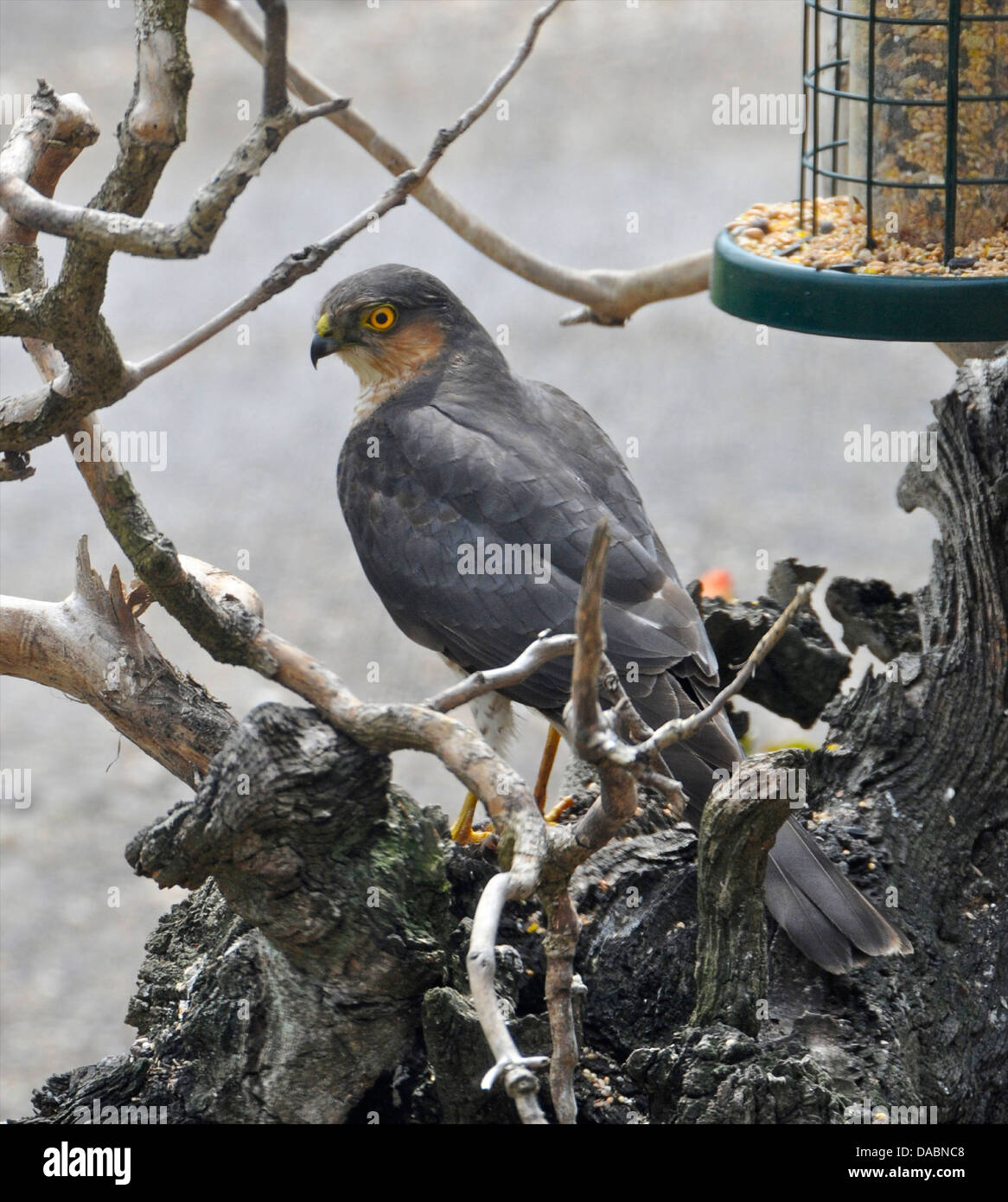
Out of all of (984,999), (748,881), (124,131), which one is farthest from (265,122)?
(984,999)

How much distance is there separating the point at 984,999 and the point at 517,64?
185cm

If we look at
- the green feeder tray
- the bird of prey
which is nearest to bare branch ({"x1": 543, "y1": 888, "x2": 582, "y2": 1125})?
the bird of prey

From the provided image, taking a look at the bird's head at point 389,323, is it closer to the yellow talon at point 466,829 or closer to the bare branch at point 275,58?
the yellow talon at point 466,829

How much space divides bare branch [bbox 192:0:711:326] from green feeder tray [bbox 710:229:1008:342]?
0.98 metres

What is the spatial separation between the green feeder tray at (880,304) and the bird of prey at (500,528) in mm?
593

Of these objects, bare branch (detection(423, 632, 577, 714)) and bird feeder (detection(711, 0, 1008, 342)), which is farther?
bird feeder (detection(711, 0, 1008, 342))

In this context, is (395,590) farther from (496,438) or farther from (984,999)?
(984,999)

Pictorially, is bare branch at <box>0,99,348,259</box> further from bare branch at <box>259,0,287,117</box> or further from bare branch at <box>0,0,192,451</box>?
bare branch at <box>0,0,192,451</box>

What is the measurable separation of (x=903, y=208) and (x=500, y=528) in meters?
1.23

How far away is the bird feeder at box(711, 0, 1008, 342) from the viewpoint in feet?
9.20

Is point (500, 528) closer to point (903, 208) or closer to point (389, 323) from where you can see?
point (389, 323)

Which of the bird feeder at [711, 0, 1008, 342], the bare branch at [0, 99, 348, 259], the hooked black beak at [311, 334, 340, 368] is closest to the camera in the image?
the bare branch at [0, 99, 348, 259]

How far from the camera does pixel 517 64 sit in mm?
2057

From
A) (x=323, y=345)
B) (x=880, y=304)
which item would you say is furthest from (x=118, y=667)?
(x=880, y=304)
